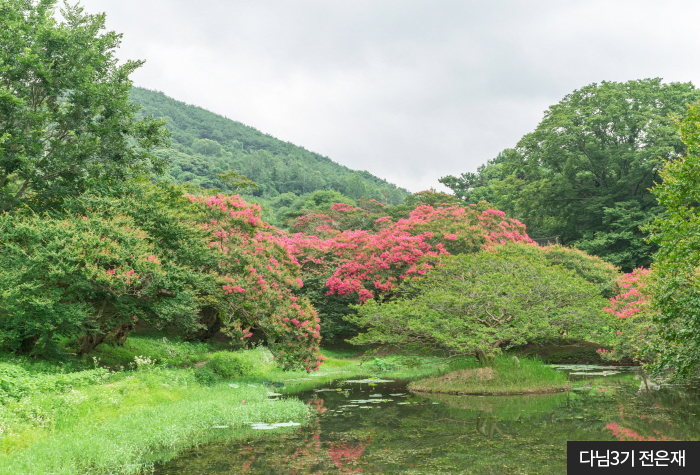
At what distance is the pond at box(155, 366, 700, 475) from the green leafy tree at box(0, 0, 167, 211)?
10.9 metres

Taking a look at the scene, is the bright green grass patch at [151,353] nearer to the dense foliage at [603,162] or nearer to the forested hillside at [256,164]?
the dense foliage at [603,162]

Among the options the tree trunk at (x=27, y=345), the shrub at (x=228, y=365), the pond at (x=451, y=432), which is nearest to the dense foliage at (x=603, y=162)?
the pond at (x=451, y=432)

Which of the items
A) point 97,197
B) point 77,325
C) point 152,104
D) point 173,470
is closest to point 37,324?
point 77,325

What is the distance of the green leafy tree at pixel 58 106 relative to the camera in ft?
51.8

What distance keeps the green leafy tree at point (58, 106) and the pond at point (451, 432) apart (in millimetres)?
10883

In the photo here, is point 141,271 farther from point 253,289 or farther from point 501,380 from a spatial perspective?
point 501,380

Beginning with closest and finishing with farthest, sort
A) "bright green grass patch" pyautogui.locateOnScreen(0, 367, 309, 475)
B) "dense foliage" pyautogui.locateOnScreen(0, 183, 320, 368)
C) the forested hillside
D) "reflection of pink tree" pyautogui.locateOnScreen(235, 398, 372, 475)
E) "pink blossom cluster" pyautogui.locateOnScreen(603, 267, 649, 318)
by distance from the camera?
"bright green grass patch" pyautogui.locateOnScreen(0, 367, 309, 475) → "reflection of pink tree" pyautogui.locateOnScreen(235, 398, 372, 475) → "dense foliage" pyautogui.locateOnScreen(0, 183, 320, 368) → "pink blossom cluster" pyautogui.locateOnScreen(603, 267, 649, 318) → the forested hillside

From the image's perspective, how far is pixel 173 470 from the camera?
7.86 m

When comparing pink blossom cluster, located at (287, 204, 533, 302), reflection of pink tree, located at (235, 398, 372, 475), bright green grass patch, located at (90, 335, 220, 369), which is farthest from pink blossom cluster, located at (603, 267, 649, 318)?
bright green grass patch, located at (90, 335, 220, 369)

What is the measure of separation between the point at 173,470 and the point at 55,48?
585 inches

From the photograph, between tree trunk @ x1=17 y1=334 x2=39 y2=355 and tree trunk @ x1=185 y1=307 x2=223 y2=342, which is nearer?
tree trunk @ x1=17 y1=334 x2=39 y2=355

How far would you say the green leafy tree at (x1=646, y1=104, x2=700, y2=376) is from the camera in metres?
9.84

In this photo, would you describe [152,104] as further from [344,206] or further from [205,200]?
[205,200]

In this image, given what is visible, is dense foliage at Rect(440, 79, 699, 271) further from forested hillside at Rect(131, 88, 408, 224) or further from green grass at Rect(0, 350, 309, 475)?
green grass at Rect(0, 350, 309, 475)
